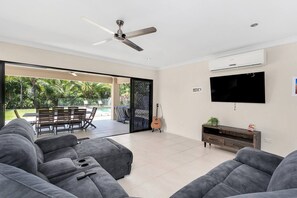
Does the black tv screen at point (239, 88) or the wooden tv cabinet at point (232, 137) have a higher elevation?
the black tv screen at point (239, 88)

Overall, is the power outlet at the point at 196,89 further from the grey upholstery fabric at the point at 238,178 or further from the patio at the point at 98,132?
the patio at the point at 98,132

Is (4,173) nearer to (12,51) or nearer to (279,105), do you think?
(12,51)

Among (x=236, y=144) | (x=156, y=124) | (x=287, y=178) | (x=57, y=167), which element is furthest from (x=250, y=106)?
(x=57, y=167)

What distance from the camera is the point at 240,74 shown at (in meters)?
3.60

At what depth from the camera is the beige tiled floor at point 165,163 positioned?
2223 millimetres

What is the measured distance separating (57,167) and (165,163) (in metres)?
2.01

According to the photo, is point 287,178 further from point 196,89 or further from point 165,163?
point 196,89

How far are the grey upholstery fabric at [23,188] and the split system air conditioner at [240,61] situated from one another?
13.1 feet

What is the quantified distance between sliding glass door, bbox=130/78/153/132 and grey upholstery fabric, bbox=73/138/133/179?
292 cm

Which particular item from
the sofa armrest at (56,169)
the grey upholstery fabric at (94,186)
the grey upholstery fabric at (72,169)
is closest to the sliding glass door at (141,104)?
the grey upholstery fabric at (72,169)

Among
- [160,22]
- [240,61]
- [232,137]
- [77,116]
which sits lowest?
[232,137]

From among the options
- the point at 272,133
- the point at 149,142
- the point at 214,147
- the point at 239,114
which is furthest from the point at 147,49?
the point at 272,133

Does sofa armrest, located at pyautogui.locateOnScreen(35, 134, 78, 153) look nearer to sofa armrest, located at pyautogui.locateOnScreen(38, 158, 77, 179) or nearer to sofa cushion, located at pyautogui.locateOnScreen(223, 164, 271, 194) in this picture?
sofa armrest, located at pyautogui.locateOnScreen(38, 158, 77, 179)

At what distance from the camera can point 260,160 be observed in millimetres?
1844
